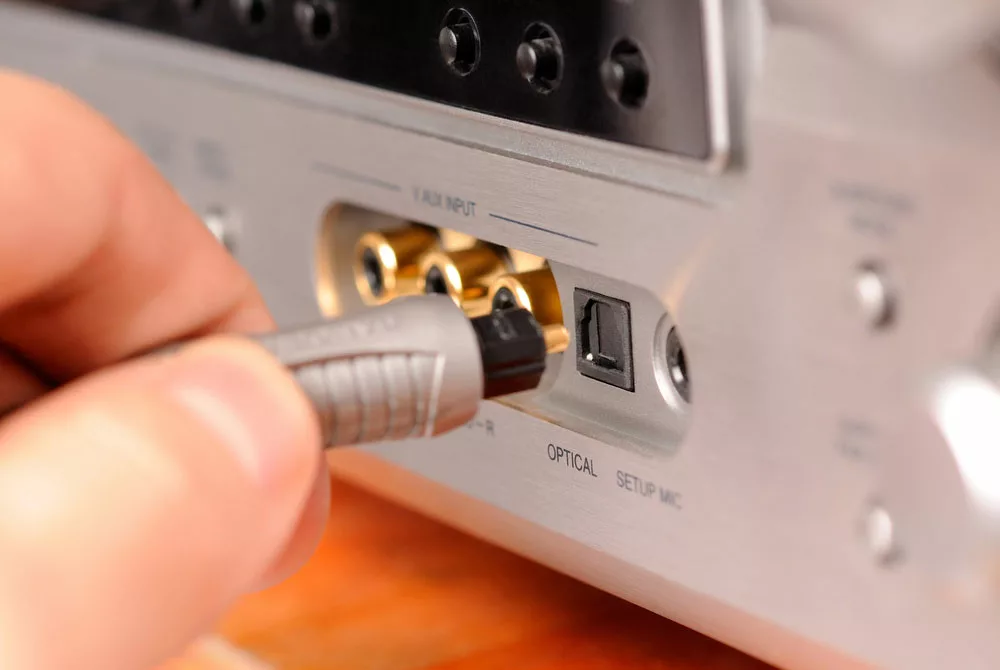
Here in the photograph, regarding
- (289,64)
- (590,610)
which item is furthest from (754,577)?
(289,64)

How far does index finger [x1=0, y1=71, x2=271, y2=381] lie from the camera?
0.28 m

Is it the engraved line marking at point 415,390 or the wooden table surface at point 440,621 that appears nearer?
the engraved line marking at point 415,390

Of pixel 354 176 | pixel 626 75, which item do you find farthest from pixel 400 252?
pixel 626 75

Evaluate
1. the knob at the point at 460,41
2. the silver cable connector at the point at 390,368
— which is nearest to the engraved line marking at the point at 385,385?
the silver cable connector at the point at 390,368

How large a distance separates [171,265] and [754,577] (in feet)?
0.57

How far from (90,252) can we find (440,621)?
0.18 meters

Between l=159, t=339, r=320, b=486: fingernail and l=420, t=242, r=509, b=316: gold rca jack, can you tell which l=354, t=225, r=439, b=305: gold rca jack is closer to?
l=420, t=242, r=509, b=316: gold rca jack

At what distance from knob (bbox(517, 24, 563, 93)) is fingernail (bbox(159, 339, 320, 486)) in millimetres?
113

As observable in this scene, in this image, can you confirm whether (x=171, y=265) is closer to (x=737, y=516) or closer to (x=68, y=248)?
(x=68, y=248)

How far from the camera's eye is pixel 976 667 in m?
0.25

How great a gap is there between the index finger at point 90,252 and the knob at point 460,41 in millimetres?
83

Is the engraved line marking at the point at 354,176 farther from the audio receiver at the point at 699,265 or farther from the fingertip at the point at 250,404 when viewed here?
the fingertip at the point at 250,404

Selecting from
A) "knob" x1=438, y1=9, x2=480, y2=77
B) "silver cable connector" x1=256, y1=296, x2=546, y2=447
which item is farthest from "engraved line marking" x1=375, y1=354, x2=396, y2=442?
"knob" x1=438, y1=9, x2=480, y2=77

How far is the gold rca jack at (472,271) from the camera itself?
382mm
